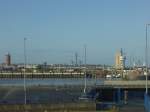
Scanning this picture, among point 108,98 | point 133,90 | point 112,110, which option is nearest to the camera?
point 112,110

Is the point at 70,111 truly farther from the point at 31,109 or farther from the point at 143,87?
the point at 143,87

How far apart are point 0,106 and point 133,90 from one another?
38088 millimetres

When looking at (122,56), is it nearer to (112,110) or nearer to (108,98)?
(108,98)

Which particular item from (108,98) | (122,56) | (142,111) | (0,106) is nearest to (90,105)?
(142,111)

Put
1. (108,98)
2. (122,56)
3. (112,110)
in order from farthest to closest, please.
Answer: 1. (122,56)
2. (108,98)
3. (112,110)

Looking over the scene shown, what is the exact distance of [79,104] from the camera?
46000 millimetres

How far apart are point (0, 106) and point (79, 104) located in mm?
7351

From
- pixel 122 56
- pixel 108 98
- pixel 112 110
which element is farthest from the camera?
pixel 122 56

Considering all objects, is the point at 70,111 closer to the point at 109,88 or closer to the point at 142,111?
the point at 142,111

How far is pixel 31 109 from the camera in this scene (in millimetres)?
45469

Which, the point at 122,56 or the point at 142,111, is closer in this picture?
the point at 142,111

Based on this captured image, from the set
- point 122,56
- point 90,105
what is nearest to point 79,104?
point 90,105

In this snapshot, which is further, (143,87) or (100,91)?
(143,87)

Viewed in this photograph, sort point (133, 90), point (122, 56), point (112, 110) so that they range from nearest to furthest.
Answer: point (112, 110), point (133, 90), point (122, 56)
